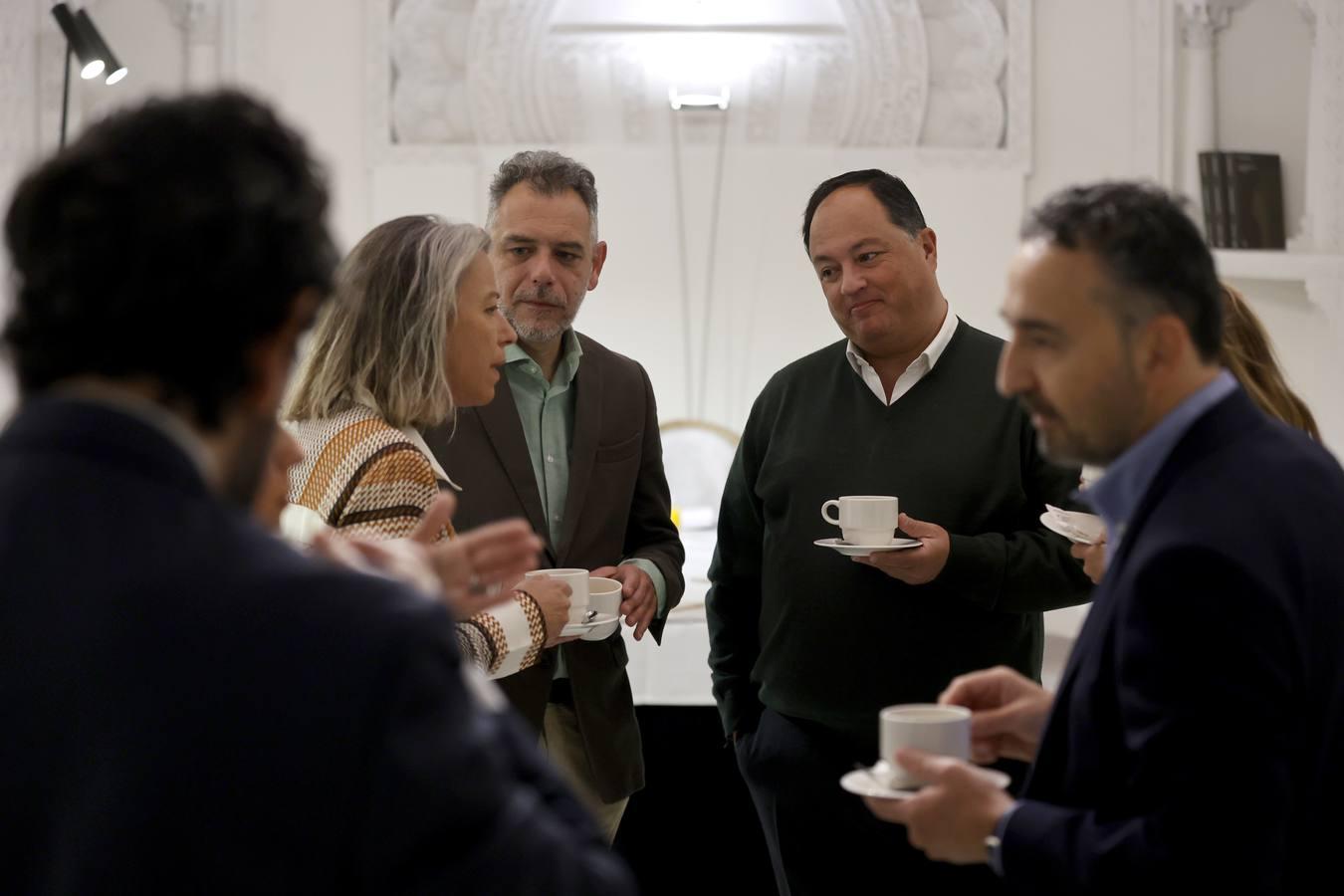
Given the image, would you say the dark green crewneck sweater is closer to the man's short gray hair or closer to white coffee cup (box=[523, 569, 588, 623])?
white coffee cup (box=[523, 569, 588, 623])

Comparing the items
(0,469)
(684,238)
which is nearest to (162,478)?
(0,469)

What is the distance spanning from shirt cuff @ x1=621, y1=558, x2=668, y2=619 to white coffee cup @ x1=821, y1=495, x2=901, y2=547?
17.4 inches

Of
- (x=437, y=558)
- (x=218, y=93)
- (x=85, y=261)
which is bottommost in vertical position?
(x=437, y=558)

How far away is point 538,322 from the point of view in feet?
8.99

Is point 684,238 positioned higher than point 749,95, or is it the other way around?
point 749,95

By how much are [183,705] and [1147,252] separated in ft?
3.23

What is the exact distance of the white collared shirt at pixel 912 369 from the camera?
2643 mm

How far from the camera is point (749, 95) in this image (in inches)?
217

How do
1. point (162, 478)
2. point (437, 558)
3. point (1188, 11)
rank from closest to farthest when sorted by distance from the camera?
1. point (162, 478)
2. point (437, 558)
3. point (1188, 11)

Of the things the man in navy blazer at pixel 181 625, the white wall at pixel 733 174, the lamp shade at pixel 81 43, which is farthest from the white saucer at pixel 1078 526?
the lamp shade at pixel 81 43

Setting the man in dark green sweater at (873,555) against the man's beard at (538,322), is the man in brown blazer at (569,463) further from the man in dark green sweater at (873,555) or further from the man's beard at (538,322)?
the man in dark green sweater at (873,555)

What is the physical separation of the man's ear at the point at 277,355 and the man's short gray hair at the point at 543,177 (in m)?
1.96

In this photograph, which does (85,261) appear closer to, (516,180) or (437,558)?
(437,558)

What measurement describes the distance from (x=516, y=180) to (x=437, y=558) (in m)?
1.63
